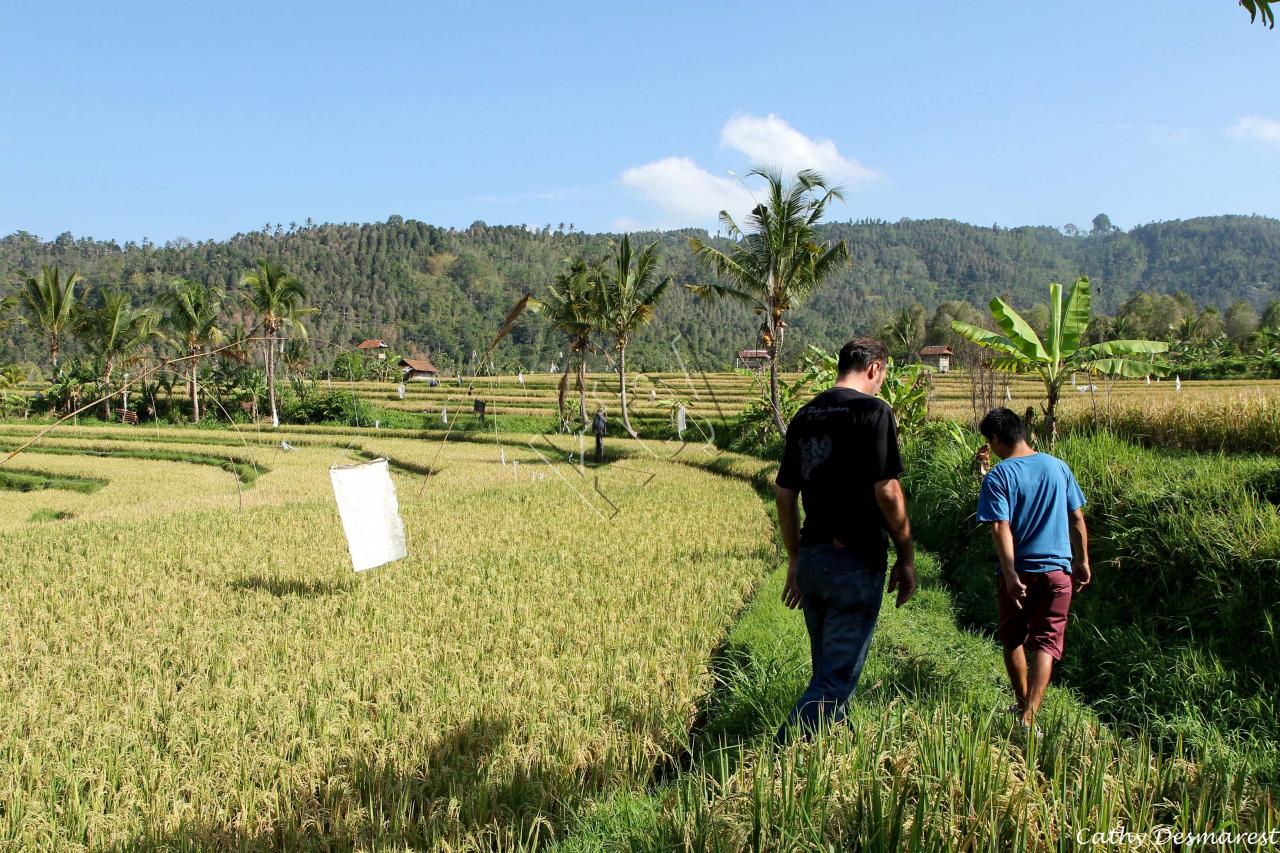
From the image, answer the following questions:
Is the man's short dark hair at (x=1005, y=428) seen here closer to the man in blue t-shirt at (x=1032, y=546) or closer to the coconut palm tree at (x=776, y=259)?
the man in blue t-shirt at (x=1032, y=546)

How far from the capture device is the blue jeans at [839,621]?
3.11 meters

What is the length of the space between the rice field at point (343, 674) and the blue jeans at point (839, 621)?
85 cm

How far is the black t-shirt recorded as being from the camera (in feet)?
10.1

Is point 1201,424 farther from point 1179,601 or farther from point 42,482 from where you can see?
point 42,482

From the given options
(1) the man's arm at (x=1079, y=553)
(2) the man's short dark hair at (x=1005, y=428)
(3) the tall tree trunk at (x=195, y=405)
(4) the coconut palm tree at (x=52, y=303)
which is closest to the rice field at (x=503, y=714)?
(1) the man's arm at (x=1079, y=553)

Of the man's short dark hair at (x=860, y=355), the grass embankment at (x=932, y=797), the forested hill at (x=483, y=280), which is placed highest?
the forested hill at (x=483, y=280)

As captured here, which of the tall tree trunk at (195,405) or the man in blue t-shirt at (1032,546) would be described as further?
the tall tree trunk at (195,405)

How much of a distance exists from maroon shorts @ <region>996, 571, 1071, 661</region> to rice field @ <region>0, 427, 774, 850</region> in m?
1.65

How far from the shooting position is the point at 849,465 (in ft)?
10.2

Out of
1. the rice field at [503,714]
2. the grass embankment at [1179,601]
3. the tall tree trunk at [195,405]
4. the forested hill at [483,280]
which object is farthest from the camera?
the forested hill at [483,280]

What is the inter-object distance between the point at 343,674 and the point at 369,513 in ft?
6.32

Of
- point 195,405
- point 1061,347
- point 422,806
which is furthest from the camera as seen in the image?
point 195,405

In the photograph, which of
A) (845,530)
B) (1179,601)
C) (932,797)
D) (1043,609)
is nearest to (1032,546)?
(1043,609)

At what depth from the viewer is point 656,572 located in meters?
7.05
